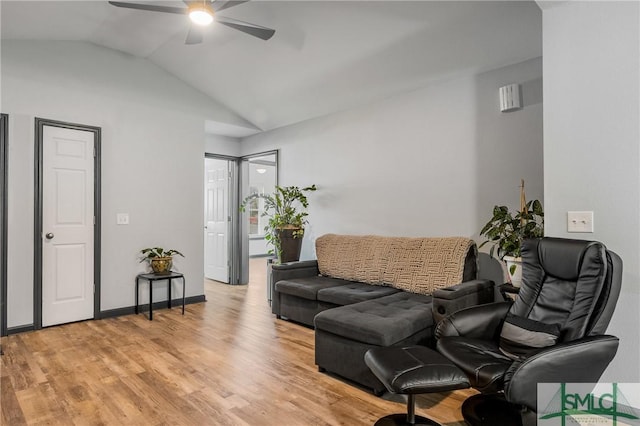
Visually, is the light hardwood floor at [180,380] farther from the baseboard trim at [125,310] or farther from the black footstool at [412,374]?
the black footstool at [412,374]

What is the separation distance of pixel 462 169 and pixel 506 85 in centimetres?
85

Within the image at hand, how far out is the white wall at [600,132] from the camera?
2184 millimetres

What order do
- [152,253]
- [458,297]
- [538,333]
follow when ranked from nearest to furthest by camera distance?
[538,333] → [458,297] → [152,253]

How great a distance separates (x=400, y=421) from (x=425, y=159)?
2.73 metres

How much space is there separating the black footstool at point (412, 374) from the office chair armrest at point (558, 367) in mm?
248

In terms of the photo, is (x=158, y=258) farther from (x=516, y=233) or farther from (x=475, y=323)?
(x=516, y=233)

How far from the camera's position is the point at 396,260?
3918 mm

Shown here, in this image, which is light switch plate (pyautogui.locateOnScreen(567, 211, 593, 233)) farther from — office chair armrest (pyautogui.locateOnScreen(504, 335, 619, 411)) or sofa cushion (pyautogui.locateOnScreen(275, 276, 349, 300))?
sofa cushion (pyautogui.locateOnScreen(275, 276, 349, 300))

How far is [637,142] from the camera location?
7.08ft

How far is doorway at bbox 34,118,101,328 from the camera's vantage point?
3979mm

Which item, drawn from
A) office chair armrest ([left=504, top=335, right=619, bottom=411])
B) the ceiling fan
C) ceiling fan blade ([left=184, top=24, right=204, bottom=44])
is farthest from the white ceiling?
office chair armrest ([left=504, top=335, right=619, bottom=411])

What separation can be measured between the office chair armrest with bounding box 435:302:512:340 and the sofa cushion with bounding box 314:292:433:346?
0.31m

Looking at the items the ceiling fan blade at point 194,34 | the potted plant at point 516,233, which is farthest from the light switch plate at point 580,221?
the ceiling fan blade at point 194,34

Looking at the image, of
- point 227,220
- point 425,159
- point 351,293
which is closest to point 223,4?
point 425,159
